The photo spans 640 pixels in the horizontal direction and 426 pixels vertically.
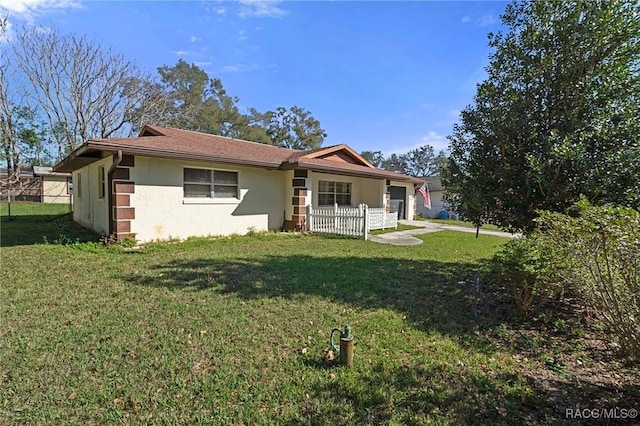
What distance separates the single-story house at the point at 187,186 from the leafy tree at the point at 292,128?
25513 mm

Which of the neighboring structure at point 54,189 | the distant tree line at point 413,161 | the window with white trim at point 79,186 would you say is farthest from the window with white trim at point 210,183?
the distant tree line at point 413,161

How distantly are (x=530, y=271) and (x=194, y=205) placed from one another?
8.88 meters

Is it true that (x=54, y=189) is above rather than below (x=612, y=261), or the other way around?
above

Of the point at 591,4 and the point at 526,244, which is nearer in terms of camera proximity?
the point at 526,244

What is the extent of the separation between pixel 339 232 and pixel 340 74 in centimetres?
744

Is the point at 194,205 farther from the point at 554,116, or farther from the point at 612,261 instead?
the point at 612,261

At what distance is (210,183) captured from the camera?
32.7 feet

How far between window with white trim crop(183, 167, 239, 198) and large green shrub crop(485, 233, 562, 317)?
846cm

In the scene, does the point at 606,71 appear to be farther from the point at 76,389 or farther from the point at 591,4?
the point at 76,389

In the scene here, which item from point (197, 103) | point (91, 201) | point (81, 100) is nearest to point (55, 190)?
point (81, 100)

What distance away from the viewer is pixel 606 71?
4371mm

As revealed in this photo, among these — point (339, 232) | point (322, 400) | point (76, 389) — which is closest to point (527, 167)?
point (322, 400)

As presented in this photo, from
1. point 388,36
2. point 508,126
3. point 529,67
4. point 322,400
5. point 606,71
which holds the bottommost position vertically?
point 322,400

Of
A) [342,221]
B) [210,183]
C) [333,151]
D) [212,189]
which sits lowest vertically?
[342,221]
